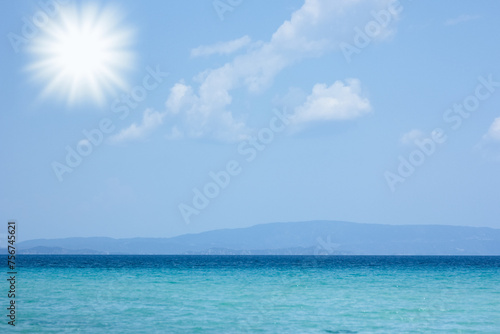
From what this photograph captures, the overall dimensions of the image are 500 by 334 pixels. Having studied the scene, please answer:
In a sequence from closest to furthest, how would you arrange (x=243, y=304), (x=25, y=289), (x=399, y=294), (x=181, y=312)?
(x=181, y=312) → (x=243, y=304) → (x=399, y=294) → (x=25, y=289)

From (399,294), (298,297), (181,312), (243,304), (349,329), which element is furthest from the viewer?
(399,294)

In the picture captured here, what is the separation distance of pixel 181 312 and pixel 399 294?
15257 millimetres

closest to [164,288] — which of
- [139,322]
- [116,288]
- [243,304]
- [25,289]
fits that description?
[116,288]

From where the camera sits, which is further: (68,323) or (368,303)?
(368,303)

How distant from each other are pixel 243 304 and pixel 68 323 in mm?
9876

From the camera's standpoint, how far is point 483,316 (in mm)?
25703

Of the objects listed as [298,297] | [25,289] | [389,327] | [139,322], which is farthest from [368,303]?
[25,289]

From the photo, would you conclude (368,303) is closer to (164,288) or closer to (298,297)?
(298,297)

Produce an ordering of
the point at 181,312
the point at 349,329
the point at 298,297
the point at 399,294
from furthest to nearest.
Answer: the point at 399,294 → the point at 298,297 → the point at 181,312 → the point at 349,329

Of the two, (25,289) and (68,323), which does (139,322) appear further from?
(25,289)

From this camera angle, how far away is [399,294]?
35.9 m

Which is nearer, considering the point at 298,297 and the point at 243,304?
the point at 243,304

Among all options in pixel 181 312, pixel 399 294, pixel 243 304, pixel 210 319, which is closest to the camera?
pixel 210 319

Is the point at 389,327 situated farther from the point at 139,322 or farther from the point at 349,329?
the point at 139,322
